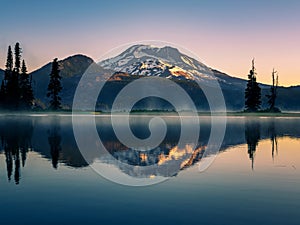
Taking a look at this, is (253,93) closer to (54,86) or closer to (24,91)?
(54,86)

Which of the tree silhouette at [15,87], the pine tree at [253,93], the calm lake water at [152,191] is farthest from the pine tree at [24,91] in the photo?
the calm lake water at [152,191]

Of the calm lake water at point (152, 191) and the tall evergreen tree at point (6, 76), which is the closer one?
the calm lake water at point (152, 191)

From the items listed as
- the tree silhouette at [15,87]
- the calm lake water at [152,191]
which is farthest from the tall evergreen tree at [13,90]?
the calm lake water at [152,191]

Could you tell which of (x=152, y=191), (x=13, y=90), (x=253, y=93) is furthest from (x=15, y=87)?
(x=152, y=191)

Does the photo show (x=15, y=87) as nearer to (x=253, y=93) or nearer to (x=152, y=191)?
(x=253, y=93)

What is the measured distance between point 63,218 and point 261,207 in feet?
21.2

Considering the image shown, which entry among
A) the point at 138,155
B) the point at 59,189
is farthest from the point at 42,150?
the point at 59,189

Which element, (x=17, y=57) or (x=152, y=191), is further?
(x=17, y=57)

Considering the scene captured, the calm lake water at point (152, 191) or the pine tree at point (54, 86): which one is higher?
the pine tree at point (54, 86)

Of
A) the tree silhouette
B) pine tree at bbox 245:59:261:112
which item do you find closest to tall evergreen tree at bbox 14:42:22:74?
the tree silhouette

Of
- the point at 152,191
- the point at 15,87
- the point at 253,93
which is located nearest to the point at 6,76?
the point at 15,87

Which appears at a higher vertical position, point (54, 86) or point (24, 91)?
point (54, 86)

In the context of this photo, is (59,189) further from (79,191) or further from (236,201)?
(236,201)

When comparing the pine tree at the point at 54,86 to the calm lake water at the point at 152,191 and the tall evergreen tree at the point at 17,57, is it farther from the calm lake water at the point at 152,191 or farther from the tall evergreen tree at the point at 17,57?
the calm lake water at the point at 152,191
